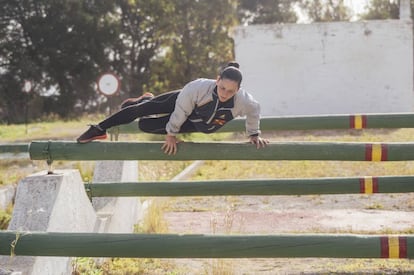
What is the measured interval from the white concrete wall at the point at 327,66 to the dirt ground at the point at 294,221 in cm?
999

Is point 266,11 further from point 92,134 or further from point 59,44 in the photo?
point 92,134

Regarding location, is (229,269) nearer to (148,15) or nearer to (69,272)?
(69,272)

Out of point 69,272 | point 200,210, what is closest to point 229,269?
point 69,272

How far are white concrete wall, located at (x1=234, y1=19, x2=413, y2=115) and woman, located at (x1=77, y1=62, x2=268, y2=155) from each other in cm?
1398

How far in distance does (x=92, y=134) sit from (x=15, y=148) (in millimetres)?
1478

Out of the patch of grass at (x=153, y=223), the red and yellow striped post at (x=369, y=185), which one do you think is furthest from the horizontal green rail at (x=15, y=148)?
the red and yellow striped post at (x=369, y=185)

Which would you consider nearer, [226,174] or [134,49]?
[226,174]

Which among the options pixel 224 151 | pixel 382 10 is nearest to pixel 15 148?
pixel 224 151

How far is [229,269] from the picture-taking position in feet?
14.4

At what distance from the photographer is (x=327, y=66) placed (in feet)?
58.7

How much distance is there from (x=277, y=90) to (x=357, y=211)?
11116 mm

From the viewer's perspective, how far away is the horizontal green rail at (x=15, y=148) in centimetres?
497

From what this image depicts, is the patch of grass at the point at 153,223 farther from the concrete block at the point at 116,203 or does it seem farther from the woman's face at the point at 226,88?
the woman's face at the point at 226,88

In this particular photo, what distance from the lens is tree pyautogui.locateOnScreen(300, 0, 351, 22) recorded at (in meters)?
34.9
